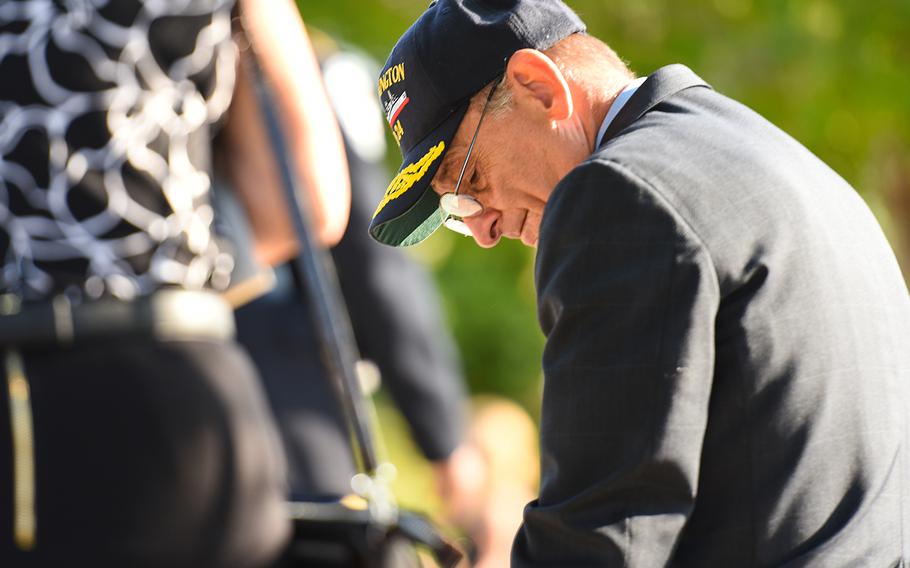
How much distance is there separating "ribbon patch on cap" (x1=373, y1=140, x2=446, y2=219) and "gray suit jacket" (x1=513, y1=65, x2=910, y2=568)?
0.32m

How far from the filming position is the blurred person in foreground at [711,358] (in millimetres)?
1611

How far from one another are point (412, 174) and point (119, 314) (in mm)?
530

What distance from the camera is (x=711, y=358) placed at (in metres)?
1.62

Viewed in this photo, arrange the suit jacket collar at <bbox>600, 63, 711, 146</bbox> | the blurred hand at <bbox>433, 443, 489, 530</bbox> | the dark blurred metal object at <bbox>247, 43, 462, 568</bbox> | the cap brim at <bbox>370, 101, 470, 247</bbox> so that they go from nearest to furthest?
the suit jacket collar at <bbox>600, 63, 711, 146</bbox> → the cap brim at <bbox>370, 101, 470, 247</bbox> → the dark blurred metal object at <bbox>247, 43, 462, 568</bbox> → the blurred hand at <bbox>433, 443, 489, 530</bbox>

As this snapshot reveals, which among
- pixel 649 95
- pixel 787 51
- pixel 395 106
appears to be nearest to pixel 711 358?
pixel 649 95

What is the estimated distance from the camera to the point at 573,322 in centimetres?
166

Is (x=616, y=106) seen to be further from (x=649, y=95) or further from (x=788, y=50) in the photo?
(x=788, y=50)

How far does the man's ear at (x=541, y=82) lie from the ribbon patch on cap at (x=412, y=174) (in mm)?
169

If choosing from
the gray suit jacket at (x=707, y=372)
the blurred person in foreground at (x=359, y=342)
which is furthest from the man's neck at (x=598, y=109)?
the blurred person in foreground at (x=359, y=342)

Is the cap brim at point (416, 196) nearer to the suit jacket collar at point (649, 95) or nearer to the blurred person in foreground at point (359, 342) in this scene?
the suit jacket collar at point (649, 95)

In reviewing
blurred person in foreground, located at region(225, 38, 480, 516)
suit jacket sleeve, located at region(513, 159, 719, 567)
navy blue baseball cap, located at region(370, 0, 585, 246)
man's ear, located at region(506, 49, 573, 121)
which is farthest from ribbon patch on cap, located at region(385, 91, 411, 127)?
blurred person in foreground, located at region(225, 38, 480, 516)

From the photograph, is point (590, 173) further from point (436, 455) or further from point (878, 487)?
point (436, 455)

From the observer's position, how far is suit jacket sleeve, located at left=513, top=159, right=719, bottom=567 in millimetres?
1604

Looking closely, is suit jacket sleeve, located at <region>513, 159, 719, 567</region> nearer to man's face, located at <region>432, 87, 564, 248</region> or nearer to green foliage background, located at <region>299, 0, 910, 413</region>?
man's face, located at <region>432, 87, 564, 248</region>
